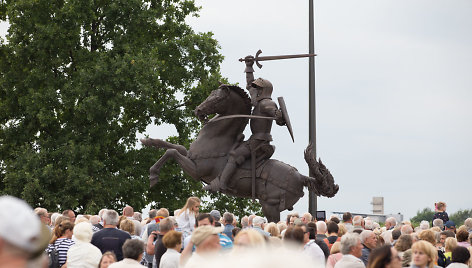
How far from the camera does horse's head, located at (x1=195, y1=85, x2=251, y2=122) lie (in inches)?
675

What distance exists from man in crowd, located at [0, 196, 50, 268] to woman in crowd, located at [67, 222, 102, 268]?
6095 mm

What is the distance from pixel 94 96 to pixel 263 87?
10.1 m

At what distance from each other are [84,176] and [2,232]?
2388cm

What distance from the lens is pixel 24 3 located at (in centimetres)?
2686

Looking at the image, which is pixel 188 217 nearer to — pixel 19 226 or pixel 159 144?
pixel 159 144

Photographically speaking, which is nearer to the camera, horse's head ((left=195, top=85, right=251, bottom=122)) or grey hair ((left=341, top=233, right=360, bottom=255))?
grey hair ((left=341, top=233, right=360, bottom=255))

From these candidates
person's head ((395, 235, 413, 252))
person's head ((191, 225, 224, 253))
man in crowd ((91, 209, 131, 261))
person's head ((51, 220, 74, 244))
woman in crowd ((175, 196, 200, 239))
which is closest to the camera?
person's head ((191, 225, 224, 253))

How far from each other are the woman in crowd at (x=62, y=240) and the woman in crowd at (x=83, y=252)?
62 cm

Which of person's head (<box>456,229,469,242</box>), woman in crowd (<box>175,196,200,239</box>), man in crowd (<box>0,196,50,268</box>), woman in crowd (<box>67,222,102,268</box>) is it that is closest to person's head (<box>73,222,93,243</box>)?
woman in crowd (<box>67,222,102,268</box>)

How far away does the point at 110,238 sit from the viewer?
898cm

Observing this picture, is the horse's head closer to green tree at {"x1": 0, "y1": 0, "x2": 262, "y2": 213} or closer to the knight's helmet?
the knight's helmet

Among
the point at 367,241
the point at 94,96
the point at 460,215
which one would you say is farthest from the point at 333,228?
the point at 460,215

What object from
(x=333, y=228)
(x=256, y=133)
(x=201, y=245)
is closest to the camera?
(x=201, y=245)

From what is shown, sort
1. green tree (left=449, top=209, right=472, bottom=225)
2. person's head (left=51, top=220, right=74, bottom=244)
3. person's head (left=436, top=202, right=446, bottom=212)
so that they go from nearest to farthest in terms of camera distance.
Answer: person's head (left=51, top=220, right=74, bottom=244) → person's head (left=436, top=202, right=446, bottom=212) → green tree (left=449, top=209, right=472, bottom=225)
